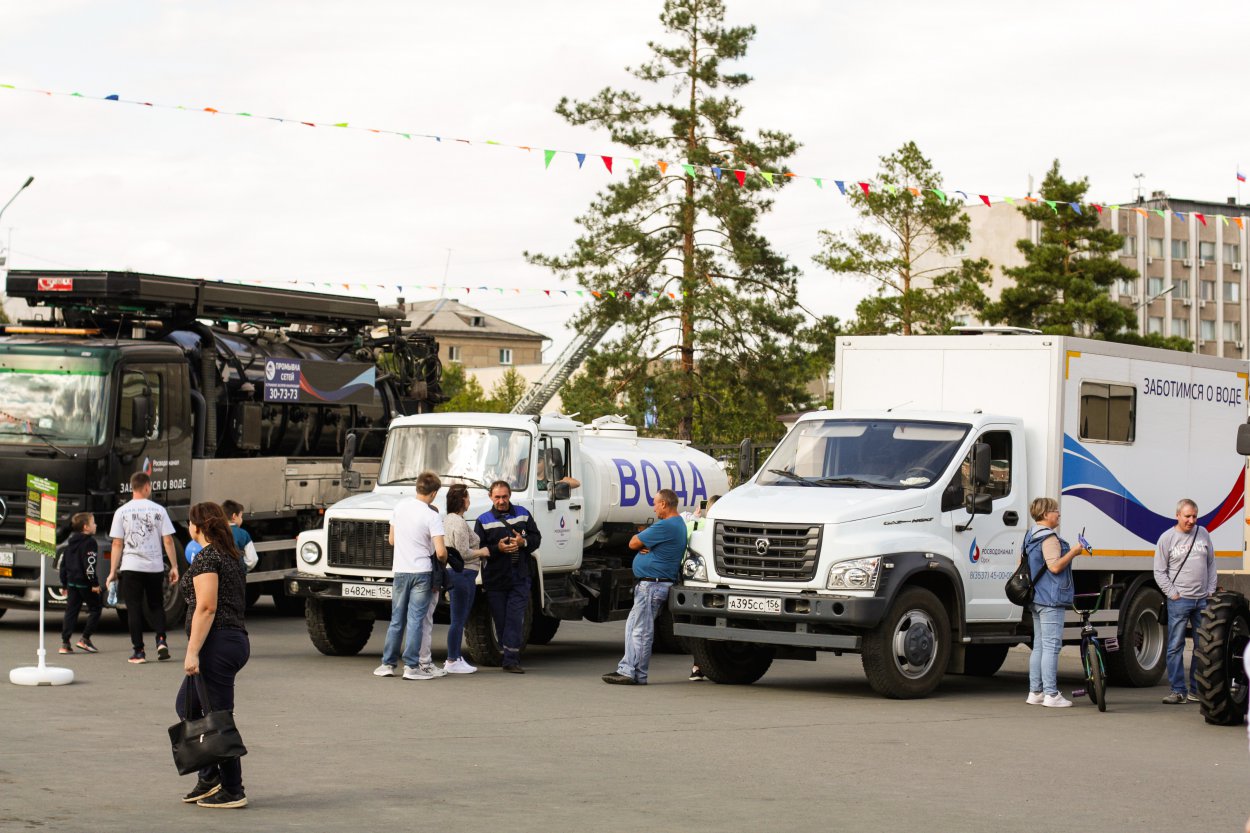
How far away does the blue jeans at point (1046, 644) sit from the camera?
49.5 feet

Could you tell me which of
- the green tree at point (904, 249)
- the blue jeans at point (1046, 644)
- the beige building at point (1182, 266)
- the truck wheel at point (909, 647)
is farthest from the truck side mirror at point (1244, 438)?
the beige building at point (1182, 266)

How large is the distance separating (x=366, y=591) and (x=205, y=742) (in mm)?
8149

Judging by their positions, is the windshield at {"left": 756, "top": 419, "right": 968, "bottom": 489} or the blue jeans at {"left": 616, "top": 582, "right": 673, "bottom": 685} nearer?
the windshield at {"left": 756, "top": 419, "right": 968, "bottom": 489}

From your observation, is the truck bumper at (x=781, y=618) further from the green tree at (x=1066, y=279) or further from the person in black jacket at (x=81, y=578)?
the green tree at (x=1066, y=279)

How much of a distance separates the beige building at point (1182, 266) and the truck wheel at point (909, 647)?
90.0 metres

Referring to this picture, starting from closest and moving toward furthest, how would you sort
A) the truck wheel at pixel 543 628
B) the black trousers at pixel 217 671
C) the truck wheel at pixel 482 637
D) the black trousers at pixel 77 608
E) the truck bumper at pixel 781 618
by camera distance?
the black trousers at pixel 217 671 → the truck bumper at pixel 781 618 → the truck wheel at pixel 482 637 → the black trousers at pixel 77 608 → the truck wheel at pixel 543 628

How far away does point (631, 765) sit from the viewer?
35.7ft

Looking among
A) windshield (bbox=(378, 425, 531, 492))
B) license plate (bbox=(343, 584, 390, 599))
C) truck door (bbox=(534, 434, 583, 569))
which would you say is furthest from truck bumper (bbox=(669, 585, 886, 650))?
windshield (bbox=(378, 425, 531, 492))

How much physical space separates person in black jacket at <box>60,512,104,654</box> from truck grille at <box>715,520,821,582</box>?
685 centimetres

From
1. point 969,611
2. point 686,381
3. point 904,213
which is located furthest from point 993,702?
point 904,213

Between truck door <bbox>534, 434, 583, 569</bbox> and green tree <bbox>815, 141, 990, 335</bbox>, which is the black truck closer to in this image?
truck door <bbox>534, 434, 583, 569</bbox>

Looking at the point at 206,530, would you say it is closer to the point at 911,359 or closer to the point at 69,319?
the point at 911,359

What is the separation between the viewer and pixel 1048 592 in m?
15.1

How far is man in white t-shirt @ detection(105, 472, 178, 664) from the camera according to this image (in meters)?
17.2
